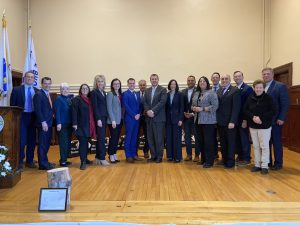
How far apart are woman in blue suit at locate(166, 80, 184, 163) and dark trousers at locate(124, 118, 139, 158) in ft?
1.70

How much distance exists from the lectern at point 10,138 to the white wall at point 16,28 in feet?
13.0

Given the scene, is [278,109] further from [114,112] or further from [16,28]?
[16,28]

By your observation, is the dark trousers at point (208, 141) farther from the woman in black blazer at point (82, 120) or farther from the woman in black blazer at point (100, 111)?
the woman in black blazer at point (82, 120)

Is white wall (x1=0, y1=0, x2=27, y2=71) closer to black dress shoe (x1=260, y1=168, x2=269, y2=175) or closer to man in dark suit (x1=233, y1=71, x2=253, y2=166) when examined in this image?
man in dark suit (x1=233, y1=71, x2=253, y2=166)

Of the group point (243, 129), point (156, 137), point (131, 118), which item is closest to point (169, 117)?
point (156, 137)

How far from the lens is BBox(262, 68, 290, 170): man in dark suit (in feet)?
13.6

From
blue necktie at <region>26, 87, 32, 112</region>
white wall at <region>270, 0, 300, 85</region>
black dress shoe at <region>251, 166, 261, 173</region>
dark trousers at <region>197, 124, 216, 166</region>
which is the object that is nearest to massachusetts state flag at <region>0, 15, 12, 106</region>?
blue necktie at <region>26, 87, 32, 112</region>

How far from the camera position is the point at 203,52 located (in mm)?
7574

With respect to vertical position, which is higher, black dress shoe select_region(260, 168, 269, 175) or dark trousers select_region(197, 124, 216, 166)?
dark trousers select_region(197, 124, 216, 166)

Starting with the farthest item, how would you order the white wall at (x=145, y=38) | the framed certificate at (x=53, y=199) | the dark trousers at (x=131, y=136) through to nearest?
the white wall at (x=145, y=38), the dark trousers at (x=131, y=136), the framed certificate at (x=53, y=199)

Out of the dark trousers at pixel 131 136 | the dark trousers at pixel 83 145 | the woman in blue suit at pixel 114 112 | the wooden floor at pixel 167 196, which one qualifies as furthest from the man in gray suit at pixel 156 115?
the dark trousers at pixel 83 145

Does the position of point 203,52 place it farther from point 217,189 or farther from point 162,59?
point 217,189

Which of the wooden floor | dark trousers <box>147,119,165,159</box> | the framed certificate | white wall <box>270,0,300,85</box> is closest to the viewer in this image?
the wooden floor

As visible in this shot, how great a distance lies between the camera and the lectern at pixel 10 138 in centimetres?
338
